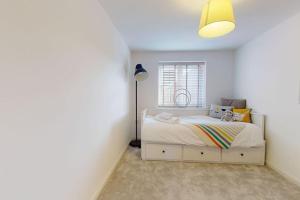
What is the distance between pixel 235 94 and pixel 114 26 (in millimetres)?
2983

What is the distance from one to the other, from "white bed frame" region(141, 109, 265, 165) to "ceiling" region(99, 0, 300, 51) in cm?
144

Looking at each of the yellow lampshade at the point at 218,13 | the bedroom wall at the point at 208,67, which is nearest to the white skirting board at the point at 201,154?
the bedroom wall at the point at 208,67

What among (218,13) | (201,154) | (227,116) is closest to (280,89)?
(227,116)

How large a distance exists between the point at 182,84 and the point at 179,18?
7.22 ft

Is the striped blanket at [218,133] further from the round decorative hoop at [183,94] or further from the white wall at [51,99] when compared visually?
the white wall at [51,99]

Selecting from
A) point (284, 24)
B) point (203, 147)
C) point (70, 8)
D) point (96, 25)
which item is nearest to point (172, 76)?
point (203, 147)

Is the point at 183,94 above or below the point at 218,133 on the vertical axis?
above

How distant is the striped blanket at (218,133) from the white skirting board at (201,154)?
138 mm

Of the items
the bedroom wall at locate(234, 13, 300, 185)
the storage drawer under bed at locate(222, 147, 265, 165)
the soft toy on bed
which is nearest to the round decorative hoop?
the soft toy on bed

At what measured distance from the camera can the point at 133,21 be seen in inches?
103

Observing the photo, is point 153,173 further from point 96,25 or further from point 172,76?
point 172,76

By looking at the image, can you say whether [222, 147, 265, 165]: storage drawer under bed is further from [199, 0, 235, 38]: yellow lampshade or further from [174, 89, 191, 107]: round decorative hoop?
[199, 0, 235, 38]: yellow lampshade

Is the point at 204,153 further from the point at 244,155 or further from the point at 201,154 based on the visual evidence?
the point at 244,155

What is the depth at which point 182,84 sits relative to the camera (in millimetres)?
4543
